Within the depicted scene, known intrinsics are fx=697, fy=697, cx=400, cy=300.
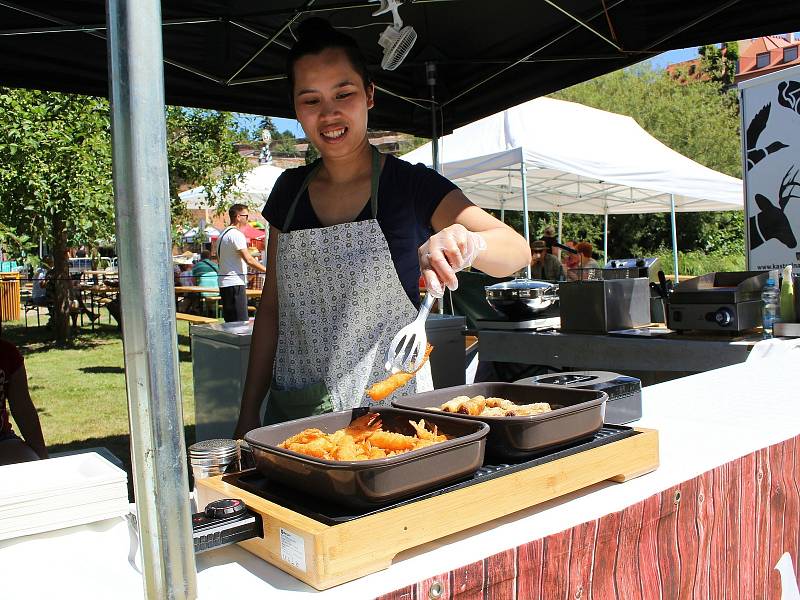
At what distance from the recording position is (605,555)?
1195 millimetres

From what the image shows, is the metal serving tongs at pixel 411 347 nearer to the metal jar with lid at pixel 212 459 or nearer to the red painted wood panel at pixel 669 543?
the metal jar with lid at pixel 212 459

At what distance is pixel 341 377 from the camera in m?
1.83

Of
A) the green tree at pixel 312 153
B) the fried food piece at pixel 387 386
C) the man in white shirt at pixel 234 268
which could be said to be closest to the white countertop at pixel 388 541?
the fried food piece at pixel 387 386

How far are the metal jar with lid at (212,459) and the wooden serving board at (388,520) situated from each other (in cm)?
4

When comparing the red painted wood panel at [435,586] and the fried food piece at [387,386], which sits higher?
the fried food piece at [387,386]

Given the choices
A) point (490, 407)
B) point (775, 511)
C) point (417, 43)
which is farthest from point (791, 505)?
point (417, 43)

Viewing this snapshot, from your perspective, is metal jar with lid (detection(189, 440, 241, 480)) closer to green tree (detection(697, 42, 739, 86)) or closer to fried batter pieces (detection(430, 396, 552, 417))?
fried batter pieces (detection(430, 396, 552, 417))

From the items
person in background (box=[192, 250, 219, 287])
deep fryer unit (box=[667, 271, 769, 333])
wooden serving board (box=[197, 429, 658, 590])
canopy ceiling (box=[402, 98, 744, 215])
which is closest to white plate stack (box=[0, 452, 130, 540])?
wooden serving board (box=[197, 429, 658, 590])

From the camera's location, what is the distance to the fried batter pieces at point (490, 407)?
1.25 metres

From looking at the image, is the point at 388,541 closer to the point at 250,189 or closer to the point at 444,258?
the point at 444,258

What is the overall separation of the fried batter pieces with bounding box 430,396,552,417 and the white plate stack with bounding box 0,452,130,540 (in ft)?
1.94

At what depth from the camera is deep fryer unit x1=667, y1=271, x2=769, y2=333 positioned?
3443 millimetres

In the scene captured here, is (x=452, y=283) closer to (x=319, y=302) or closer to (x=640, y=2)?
(x=319, y=302)

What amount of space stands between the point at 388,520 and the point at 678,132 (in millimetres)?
30532
